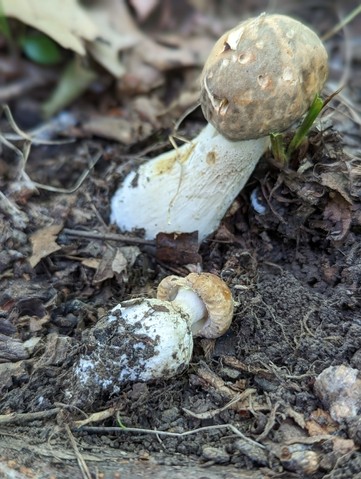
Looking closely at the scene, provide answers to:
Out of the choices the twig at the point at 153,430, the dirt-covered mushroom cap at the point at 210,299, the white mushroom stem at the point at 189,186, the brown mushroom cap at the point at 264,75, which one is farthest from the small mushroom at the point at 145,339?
the brown mushroom cap at the point at 264,75

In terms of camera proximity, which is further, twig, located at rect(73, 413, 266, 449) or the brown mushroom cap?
the brown mushroom cap

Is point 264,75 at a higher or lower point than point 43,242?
higher

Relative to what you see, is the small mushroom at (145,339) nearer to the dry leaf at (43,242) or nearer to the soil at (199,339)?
the soil at (199,339)

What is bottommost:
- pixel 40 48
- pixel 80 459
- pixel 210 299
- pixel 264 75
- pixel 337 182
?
pixel 40 48

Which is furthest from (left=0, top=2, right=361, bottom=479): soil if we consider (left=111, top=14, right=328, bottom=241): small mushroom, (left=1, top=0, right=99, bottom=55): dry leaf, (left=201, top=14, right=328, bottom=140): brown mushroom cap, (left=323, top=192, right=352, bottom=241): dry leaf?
(left=1, top=0, right=99, bottom=55): dry leaf

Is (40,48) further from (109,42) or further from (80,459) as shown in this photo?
(80,459)

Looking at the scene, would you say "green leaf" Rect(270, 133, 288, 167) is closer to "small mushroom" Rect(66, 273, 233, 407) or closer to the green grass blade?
the green grass blade

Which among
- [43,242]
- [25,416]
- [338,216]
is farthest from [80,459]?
[338,216]
